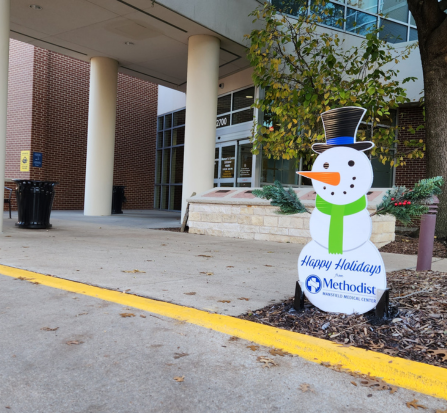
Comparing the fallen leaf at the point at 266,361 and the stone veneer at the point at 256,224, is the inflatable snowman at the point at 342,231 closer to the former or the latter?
the fallen leaf at the point at 266,361

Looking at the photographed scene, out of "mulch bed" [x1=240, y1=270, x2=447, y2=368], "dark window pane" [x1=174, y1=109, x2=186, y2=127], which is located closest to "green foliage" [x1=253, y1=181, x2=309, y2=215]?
"mulch bed" [x1=240, y1=270, x2=447, y2=368]

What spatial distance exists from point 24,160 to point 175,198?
292 inches

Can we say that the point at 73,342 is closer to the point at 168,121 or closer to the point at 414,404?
the point at 414,404

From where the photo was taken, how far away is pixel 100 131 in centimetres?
1614

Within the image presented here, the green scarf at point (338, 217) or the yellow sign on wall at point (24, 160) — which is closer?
the green scarf at point (338, 217)

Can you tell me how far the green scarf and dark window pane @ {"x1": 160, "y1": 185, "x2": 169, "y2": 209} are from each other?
19.7 m

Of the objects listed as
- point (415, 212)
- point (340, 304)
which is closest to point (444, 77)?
point (415, 212)

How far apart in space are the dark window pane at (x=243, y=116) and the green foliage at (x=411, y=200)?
11.5m

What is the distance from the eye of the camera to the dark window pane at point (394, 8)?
15273 millimetres

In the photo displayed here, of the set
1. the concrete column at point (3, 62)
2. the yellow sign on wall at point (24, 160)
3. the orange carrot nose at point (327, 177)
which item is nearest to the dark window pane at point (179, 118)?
the yellow sign on wall at point (24, 160)

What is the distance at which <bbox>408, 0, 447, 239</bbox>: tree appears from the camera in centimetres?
904

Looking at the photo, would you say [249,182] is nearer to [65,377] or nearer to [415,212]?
[415,212]

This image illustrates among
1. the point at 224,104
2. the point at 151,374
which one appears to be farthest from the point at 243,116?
the point at 151,374

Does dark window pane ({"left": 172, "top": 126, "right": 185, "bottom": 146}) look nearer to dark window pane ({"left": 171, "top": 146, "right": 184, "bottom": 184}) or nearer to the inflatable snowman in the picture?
dark window pane ({"left": 171, "top": 146, "right": 184, "bottom": 184})
